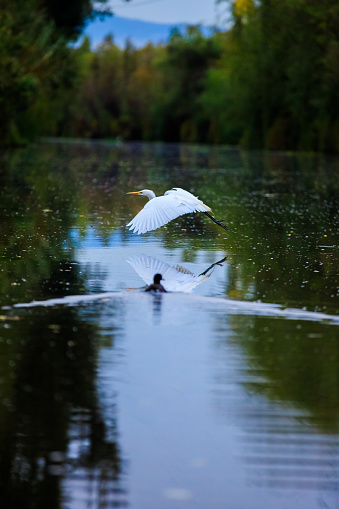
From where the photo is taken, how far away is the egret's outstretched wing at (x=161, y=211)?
1171 cm

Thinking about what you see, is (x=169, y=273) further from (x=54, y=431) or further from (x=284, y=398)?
(x=54, y=431)

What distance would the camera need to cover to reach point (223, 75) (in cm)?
9356

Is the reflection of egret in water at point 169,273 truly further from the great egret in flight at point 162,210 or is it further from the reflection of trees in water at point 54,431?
the reflection of trees in water at point 54,431

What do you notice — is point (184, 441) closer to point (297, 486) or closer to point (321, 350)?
point (297, 486)

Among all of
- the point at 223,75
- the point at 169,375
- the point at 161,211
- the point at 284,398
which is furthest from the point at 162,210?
the point at 223,75

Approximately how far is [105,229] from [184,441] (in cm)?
1003

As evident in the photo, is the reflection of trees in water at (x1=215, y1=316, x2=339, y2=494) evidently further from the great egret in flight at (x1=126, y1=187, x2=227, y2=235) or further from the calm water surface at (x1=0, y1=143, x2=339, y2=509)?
the great egret in flight at (x1=126, y1=187, x2=227, y2=235)

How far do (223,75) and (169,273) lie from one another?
3349 inches

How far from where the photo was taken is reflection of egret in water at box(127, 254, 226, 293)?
938 cm

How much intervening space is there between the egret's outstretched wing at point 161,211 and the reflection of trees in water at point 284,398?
13.3 feet

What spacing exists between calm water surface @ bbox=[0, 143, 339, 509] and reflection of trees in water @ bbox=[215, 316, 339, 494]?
12mm

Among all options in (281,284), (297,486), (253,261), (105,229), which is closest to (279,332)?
(281,284)

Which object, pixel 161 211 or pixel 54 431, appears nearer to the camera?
pixel 54 431

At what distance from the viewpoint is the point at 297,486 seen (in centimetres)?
441
